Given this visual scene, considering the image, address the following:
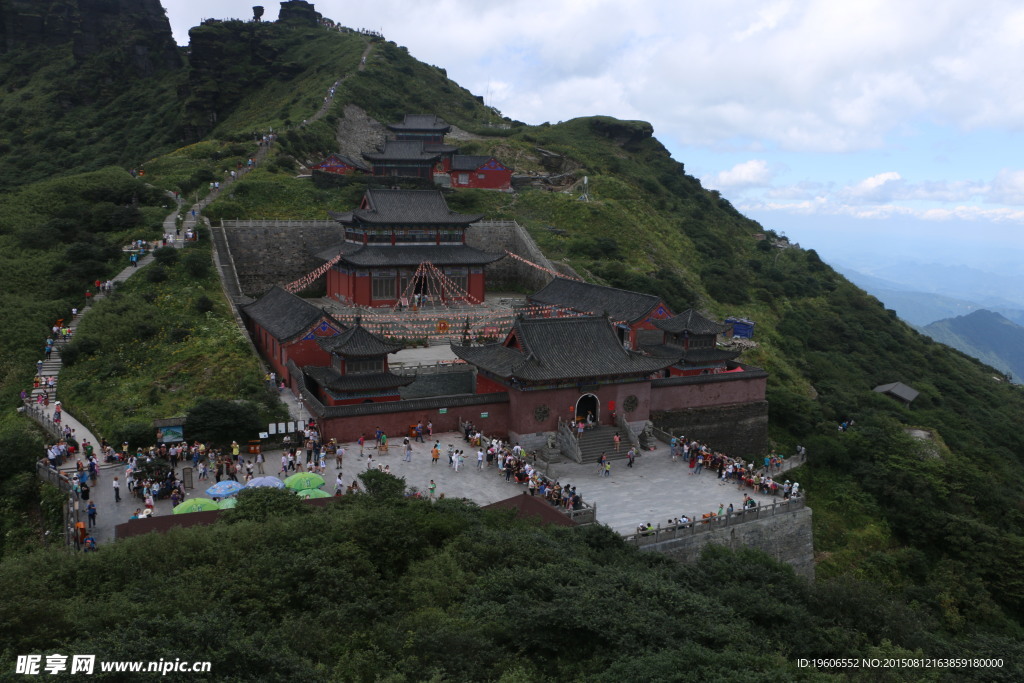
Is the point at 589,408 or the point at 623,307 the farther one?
the point at 623,307

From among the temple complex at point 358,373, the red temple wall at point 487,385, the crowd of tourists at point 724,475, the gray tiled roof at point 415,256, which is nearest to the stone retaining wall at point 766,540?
the crowd of tourists at point 724,475

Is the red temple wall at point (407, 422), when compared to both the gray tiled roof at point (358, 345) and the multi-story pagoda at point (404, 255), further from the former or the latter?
the multi-story pagoda at point (404, 255)

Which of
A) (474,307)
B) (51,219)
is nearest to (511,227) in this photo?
(474,307)

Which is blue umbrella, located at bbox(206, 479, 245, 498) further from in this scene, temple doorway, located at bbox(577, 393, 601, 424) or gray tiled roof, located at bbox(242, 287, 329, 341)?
temple doorway, located at bbox(577, 393, 601, 424)

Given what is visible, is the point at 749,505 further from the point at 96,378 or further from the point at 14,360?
the point at 14,360

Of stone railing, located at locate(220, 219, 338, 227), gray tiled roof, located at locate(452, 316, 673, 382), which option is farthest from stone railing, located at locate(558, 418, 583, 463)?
stone railing, located at locate(220, 219, 338, 227)

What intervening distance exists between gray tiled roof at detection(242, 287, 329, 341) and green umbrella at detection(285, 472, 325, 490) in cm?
1307

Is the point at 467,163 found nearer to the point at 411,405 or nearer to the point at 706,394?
the point at 706,394

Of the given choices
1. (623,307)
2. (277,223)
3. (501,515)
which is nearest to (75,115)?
(277,223)

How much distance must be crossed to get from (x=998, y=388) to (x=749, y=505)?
48829 mm

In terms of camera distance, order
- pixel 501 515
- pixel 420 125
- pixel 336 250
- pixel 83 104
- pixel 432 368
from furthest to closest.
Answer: pixel 83 104
pixel 420 125
pixel 336 250
pixel 432 368
pixel 501 515

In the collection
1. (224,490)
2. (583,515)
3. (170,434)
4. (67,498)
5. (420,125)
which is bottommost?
(583,515)

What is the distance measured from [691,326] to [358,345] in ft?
55.9

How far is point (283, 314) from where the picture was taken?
38.0 meters
